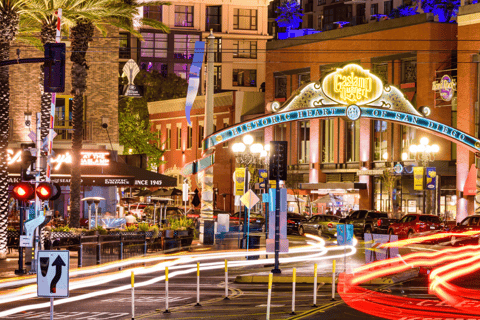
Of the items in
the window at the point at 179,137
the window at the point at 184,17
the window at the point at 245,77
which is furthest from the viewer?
the window at the point at 184,17

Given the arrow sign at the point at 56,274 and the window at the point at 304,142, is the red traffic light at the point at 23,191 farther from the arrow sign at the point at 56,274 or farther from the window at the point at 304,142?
the window at the point at 304,142

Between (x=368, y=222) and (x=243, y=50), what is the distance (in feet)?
161

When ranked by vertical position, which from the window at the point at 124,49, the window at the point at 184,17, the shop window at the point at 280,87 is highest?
the window at the point at 184,17

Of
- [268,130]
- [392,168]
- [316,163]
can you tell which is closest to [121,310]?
[392,168]

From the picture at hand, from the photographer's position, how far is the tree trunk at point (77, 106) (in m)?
33.0

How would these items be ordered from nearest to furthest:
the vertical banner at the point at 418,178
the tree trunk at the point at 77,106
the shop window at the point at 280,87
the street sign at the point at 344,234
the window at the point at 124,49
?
the street sign at the point at 344,234 → the tree trunk at the point at 77,106 → the vertical banner at the point at 418,178 → the shop window at the point at 280,87 → the window at the point at 124,49

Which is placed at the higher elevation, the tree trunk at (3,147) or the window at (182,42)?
the window at (182,42)

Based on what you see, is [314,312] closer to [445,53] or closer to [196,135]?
[445,53]

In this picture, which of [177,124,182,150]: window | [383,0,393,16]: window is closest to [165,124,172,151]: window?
[177,124,182,150]: window

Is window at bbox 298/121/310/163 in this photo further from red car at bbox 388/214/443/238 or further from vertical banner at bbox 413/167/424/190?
red car at bbox 388/214/443/238

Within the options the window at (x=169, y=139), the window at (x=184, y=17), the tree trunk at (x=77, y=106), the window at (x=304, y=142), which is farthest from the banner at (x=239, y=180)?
the window at (x=184, y=17)

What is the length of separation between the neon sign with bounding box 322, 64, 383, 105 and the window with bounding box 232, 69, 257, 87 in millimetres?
56054

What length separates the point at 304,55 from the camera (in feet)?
231

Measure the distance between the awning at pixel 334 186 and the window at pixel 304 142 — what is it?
4.22 metres
